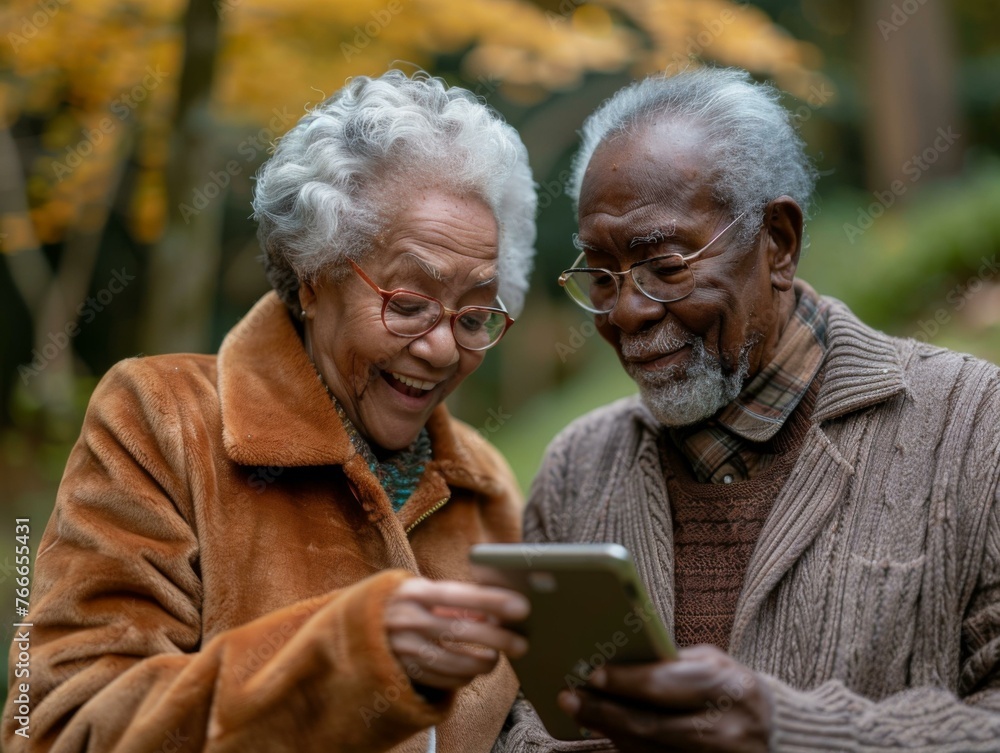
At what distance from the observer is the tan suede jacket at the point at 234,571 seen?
7.23ft

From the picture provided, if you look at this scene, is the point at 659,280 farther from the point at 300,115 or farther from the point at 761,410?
the point at 300,115

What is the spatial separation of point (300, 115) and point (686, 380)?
381 cm

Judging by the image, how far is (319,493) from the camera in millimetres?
2908

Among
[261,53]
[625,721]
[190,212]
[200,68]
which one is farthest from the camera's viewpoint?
[261,53]

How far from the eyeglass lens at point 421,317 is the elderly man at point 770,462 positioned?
1.15 ft

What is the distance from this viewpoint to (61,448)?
21.2 ft

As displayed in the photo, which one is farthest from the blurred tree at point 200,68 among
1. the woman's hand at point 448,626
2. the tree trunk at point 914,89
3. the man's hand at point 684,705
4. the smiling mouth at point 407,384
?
the man's hand at point 684,705

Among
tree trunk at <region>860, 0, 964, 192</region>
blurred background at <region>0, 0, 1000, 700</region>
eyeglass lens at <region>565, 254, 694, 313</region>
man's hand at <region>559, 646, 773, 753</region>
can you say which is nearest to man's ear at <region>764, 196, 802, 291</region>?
eyeglass lens at <region>565, 254, 694, 313</region>

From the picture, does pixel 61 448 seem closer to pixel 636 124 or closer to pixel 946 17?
pixel 636 124

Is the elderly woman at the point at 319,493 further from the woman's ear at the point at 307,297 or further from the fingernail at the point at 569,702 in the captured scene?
the fingernail at the point at 569,702

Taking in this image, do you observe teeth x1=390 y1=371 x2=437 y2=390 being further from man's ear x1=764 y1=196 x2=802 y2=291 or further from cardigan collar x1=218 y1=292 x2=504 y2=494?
man's ear x1=764 y1=196 x2=802 y2=291

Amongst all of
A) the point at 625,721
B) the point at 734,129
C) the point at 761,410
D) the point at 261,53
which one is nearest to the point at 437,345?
the point at 761,410

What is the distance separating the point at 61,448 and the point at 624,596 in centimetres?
544

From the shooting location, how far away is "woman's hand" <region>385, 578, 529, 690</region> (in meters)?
2.06
